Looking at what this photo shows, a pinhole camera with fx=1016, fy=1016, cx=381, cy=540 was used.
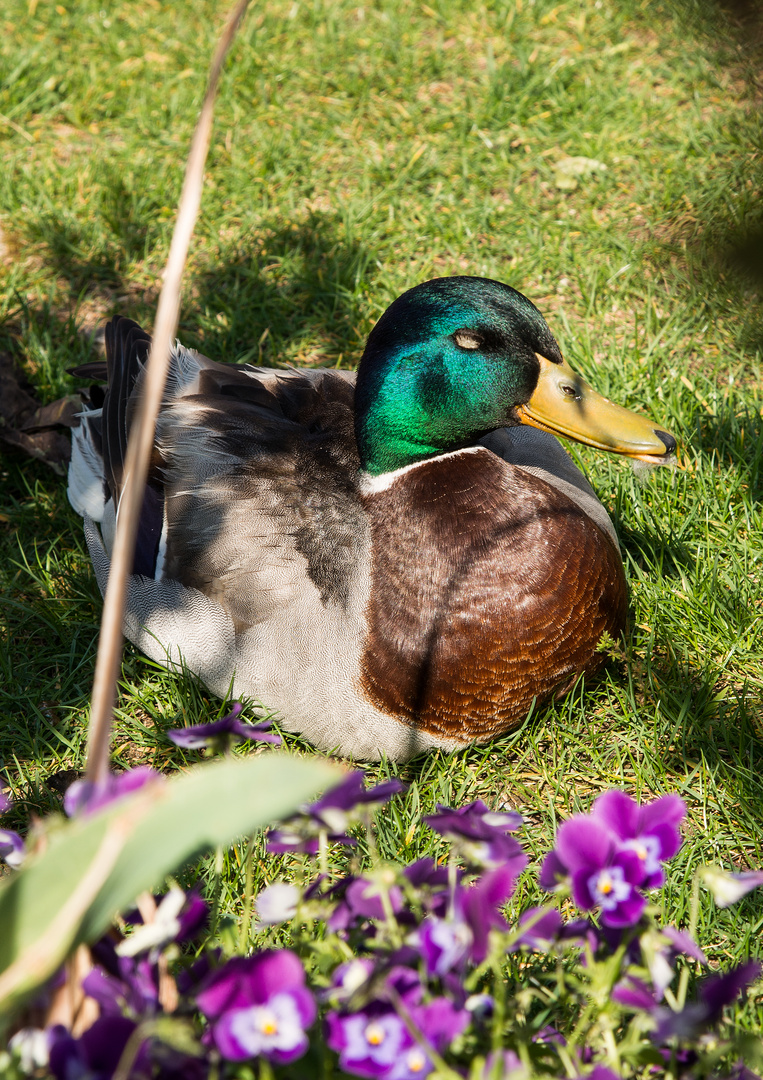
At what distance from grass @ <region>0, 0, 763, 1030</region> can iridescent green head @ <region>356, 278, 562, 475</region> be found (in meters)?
0.45

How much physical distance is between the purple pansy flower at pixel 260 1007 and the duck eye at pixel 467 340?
1519 millimetres

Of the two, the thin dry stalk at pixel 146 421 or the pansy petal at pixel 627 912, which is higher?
the thin dry stalk at pixel 146 421

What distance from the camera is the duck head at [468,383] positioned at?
7.41ft

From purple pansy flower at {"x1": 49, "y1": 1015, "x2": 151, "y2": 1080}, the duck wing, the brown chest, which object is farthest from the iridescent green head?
purple pansy flower at {"x1": 49, "y1": 1015, "x2": 151, "y2": 1080}

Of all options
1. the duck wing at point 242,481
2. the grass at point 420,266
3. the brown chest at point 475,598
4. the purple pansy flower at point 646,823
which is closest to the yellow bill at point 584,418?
the brown chest at point 475,598

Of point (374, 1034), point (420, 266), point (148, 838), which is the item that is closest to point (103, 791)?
point (148, 838)

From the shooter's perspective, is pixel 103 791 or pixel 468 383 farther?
pixel 468 383

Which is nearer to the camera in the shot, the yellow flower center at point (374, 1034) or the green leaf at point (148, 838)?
the green leaf at point (148, 838)

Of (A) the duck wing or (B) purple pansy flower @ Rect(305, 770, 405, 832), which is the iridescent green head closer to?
(A) the duck wing

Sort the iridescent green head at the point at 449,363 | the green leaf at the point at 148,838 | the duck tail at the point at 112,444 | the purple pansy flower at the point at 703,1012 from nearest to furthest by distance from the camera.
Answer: the green leaf at the point at 148,838 → the purple pansy flower at the point at 703,1012 → the iridescent green head at the point at 449,363 → the duck tail at the point at 112,444

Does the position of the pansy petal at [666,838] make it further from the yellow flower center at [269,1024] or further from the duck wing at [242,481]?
the duck wing at [242,481]

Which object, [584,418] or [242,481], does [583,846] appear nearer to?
[584,418]

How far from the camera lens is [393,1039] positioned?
1.02 metres

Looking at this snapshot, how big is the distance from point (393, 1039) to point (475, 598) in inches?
51.8
